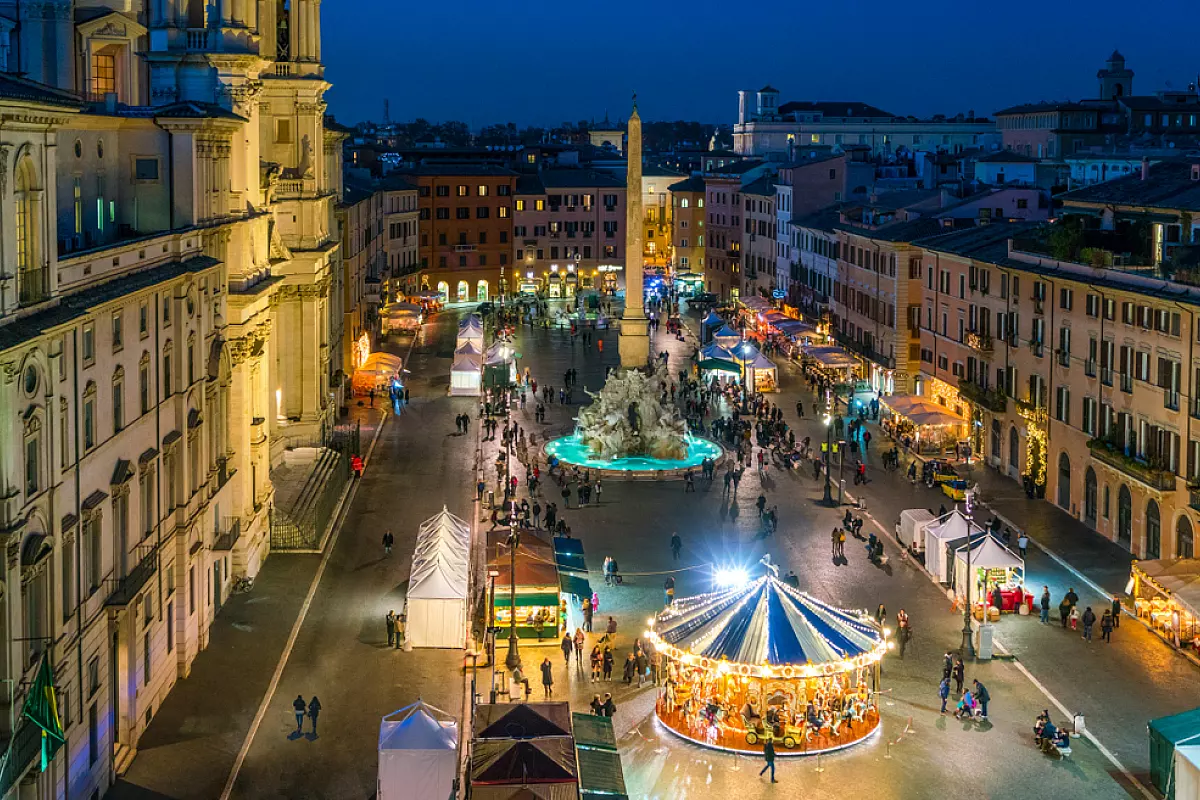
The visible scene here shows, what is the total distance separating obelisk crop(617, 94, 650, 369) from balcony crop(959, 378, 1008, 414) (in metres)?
14.9

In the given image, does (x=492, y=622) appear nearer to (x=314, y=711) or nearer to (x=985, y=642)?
(x=314, y=711)

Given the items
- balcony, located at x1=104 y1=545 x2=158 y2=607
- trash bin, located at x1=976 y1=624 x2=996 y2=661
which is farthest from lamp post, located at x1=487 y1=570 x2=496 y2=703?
trash bin, located at x1=976 y1=624 x2=996 y2=661

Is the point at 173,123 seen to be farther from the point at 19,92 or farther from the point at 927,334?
the point at 927,334

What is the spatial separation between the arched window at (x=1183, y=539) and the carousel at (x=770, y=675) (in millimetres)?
15185

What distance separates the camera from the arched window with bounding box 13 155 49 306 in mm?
27203

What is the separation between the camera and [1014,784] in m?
34.7

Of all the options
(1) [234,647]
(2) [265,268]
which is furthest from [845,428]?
(1) [234,647]

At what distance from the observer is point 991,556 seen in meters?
47.6

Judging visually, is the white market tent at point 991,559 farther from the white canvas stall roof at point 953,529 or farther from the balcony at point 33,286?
the balcony at point 33,286

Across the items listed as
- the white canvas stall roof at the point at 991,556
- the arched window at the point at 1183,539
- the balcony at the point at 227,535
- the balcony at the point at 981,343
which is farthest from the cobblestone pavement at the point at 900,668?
the balcony at the point at 227,535

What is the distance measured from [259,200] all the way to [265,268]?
86.0 inches

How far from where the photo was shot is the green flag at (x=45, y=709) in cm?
2733

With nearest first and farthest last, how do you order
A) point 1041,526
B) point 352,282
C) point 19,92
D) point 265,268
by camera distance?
point 19,92, point 265,268, point 1041,526, point 352,282

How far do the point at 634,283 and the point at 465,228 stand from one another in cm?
7573
